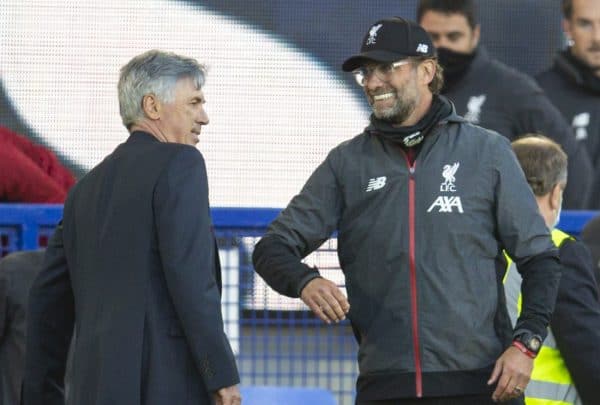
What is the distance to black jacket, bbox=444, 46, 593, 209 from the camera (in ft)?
24.3

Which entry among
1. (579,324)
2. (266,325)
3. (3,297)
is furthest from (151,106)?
(266,325)

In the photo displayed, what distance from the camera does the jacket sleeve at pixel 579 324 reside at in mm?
4688

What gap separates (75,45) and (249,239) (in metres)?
1.84

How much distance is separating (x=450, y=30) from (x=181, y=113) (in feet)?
10.2

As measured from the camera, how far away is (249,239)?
646cm

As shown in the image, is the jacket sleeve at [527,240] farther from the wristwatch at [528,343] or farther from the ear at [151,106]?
the ear at [151,106]

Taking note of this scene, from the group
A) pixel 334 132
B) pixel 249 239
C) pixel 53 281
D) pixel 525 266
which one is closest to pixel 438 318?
pixel 525 266

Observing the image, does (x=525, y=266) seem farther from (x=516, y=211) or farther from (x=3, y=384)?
(x=3, y=384)

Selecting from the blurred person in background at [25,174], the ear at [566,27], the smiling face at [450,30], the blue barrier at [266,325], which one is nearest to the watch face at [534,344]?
the blue barrier at [266,325]

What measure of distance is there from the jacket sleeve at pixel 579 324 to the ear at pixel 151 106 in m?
1.27

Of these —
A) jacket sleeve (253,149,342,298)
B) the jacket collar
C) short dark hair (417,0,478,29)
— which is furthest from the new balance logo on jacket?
short dark hair (417,0,478,29)

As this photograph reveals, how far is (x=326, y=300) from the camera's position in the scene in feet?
14.3

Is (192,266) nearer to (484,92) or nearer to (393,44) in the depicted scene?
(393,44)

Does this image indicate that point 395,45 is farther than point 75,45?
No
